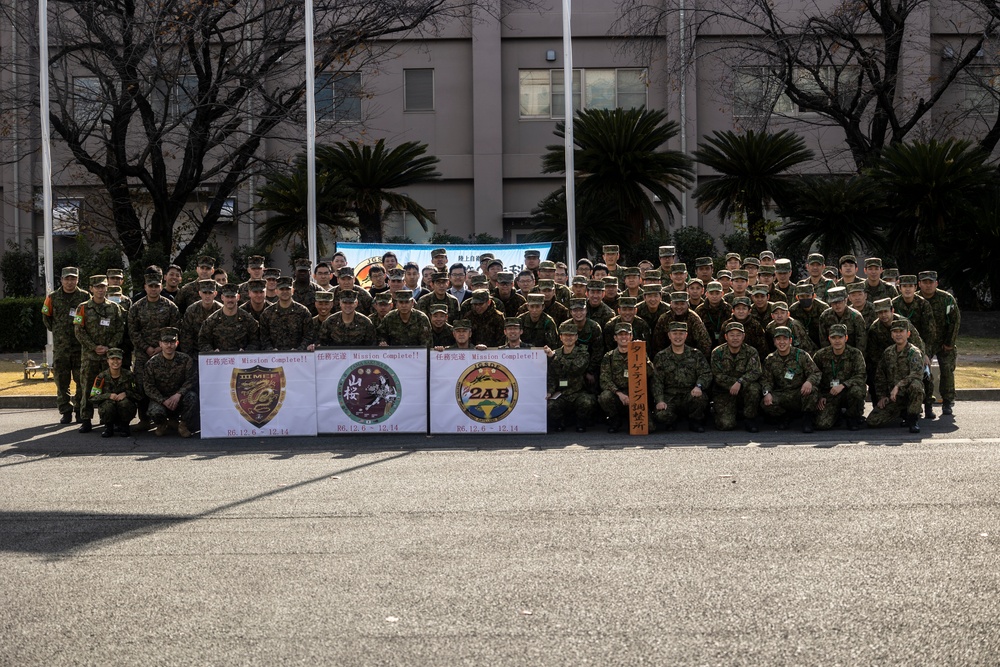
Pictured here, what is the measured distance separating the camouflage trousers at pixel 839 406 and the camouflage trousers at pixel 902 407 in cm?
21

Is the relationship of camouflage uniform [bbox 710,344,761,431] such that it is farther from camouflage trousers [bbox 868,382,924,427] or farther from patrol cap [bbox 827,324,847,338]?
camouflage trousers [bbox 868,382,924,427]

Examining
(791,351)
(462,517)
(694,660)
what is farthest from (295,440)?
(694,660)

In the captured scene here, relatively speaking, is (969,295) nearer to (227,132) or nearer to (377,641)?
(227,132)

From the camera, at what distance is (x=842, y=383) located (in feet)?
40.7

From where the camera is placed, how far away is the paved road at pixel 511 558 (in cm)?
528

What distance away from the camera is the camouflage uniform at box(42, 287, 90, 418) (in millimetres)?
14055

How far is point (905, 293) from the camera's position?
13.9 metres

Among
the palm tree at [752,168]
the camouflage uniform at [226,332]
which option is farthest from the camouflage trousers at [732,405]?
the palm tree at [752,168]

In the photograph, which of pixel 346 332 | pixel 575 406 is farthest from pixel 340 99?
pixel 575 406

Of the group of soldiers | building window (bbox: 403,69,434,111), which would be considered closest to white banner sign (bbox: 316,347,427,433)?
the group of soldiers

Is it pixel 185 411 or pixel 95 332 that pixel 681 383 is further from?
pixel 95 332

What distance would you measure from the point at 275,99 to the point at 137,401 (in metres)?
13.7

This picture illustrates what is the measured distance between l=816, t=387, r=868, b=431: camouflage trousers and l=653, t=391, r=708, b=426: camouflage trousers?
131 cm

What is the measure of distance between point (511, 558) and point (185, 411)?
23.4 feet
